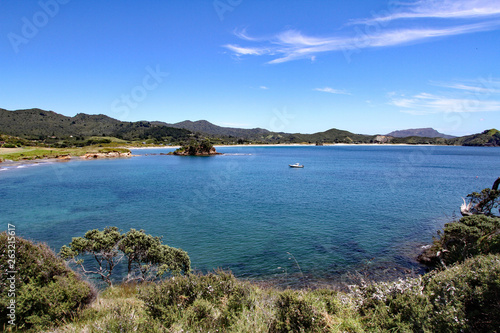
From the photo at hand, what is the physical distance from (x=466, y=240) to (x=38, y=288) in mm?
23800

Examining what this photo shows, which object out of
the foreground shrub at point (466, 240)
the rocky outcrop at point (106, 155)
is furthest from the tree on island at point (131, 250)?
the rocky outcrop at point (106, 155)

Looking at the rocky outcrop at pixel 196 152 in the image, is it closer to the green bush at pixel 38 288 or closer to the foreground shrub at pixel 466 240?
the foreground shrub at pixel 466 240

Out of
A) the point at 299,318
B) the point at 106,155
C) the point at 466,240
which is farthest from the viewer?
the point at 106,155

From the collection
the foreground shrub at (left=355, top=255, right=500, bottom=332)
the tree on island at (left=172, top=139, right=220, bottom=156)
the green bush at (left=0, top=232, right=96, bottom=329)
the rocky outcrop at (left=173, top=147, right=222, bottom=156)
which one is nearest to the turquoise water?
the foreground shrub at (left=355, top=255, right=500, bottom=332)

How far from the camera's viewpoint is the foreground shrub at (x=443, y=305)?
7.07 m

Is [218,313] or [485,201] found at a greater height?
[218,313]

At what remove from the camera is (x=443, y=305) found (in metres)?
7.41

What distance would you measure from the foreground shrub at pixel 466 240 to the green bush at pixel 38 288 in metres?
19.6

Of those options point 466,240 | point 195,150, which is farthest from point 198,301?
point 195,150

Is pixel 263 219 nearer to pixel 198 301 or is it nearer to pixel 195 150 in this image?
pixel 198 301

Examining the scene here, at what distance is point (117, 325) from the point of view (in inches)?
289

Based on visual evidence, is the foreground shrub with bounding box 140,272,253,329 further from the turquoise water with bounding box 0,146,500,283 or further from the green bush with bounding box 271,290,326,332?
the turquoise water with bounding box 0,146,500,283

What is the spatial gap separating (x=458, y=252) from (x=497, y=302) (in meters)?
13.4

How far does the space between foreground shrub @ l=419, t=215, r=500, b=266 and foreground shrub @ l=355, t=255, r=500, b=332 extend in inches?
362
